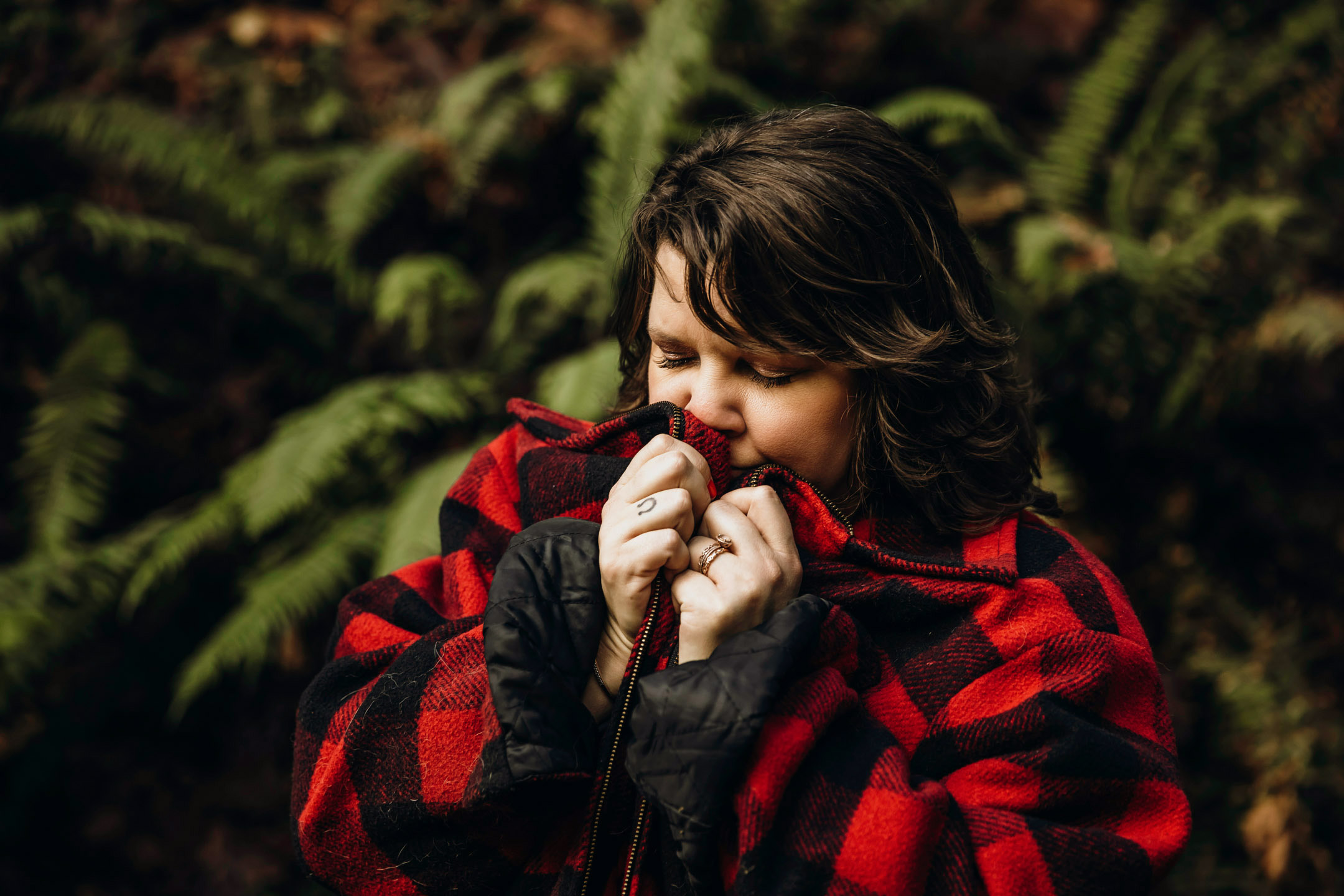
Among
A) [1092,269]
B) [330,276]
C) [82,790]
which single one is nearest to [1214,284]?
[1092,269]

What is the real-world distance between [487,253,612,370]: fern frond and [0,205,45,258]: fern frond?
1.91 meters

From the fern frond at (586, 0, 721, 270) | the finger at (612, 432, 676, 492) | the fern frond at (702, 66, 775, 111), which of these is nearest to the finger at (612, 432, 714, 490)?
the finger at (612, 432, 676, 492)

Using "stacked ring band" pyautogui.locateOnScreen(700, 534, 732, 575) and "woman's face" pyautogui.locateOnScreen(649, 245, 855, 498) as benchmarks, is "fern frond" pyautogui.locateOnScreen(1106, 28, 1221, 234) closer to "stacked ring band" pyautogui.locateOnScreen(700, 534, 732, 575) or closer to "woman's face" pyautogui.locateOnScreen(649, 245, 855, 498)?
"woman's face" pyautogui.locateOnScreen(649, 245, 855, 498)

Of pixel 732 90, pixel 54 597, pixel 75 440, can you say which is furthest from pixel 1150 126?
pixel 54 597

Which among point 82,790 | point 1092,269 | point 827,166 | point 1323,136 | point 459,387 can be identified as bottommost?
point 82,790

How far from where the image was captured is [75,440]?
335 cm

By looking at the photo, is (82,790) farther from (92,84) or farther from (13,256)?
(92,84)

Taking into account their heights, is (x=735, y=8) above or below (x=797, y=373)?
above

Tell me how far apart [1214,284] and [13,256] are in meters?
4.98

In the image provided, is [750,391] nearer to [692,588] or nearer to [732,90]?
[692,588]

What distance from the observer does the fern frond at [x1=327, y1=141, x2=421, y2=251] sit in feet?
12.2

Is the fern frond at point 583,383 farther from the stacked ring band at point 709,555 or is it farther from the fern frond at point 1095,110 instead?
the fern frond at point 1095,110

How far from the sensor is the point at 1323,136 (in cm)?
374

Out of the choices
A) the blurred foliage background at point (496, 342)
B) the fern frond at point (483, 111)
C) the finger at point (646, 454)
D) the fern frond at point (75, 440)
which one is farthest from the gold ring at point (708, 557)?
the fern frond at point (75, 440)
